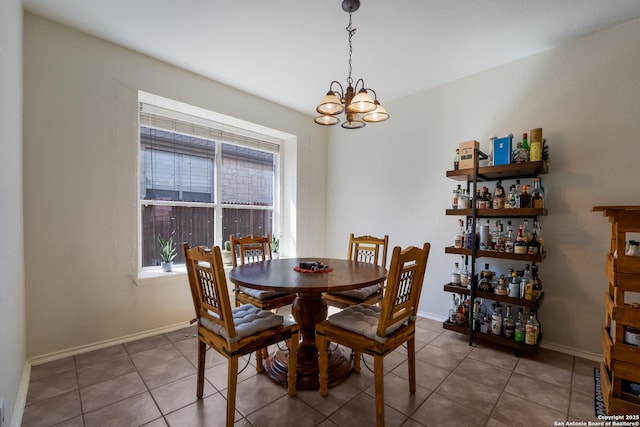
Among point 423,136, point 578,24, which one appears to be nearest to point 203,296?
point 423,136

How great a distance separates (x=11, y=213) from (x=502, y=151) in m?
3.38

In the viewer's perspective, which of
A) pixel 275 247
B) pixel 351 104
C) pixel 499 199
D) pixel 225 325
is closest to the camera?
pixel 225 325

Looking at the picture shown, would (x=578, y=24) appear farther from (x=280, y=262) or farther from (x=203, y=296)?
(x=203, y=296)

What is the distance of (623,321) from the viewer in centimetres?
150

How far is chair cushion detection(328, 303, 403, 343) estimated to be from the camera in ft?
4.94

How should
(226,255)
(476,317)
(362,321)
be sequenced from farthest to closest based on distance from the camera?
(226,255)
(476,317)
(362,321)

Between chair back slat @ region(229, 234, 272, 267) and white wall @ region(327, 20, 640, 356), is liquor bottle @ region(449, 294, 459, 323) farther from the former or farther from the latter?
chair back slat @ region(229, 234, 272, 267)

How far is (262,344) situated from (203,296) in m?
0.43

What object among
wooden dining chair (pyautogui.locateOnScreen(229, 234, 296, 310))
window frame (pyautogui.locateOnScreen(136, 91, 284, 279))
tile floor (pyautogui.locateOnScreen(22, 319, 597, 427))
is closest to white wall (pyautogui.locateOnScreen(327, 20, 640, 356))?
tile floor (pyautogui.locateOnScreen(22, 319, 597, 427))

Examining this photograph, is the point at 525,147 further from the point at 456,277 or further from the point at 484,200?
the point at 456,277

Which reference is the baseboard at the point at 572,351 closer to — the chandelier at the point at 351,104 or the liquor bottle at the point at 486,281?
the liquor bottle at the point at 486,281

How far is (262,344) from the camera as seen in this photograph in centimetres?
156

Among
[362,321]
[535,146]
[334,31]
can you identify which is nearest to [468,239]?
[535,146]

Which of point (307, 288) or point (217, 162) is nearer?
point (307, 288)
